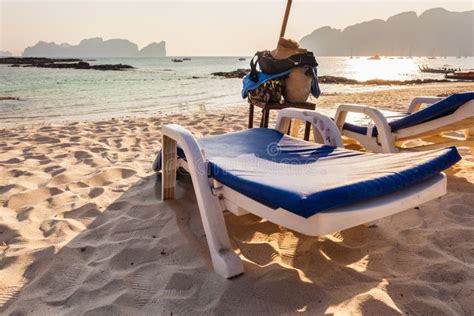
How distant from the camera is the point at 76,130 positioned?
5871 mm

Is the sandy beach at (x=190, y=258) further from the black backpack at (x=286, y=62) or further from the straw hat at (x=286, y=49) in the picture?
the straw hat at (x=286, y=49)

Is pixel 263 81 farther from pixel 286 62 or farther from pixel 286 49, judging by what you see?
pixel 286 49

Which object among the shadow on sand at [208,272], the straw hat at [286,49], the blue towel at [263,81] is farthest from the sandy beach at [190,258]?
the straw hat at [286,49]

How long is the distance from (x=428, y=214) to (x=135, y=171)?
104 inches

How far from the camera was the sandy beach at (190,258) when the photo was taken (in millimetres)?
1755

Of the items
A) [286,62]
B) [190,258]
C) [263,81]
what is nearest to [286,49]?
[286,62]

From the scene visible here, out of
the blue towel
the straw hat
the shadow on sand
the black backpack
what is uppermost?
the straw hat

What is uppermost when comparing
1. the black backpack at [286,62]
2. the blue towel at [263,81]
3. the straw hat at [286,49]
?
the straw hat at [286,49]

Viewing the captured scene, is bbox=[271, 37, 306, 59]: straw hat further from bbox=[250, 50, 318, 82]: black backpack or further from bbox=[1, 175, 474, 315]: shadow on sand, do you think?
bbox=[1, 175, 474, 315]: shadow on sand

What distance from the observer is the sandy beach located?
1.75 meters

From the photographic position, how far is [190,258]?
2148 millimetres

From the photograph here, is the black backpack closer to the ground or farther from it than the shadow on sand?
farther from it

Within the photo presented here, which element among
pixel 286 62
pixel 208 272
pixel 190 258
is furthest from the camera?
pixel 286 62

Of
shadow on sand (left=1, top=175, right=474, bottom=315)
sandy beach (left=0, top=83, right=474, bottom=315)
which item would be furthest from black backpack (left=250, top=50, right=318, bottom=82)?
shadow on sand (left=1, top=175, right=474, bottom=315)
